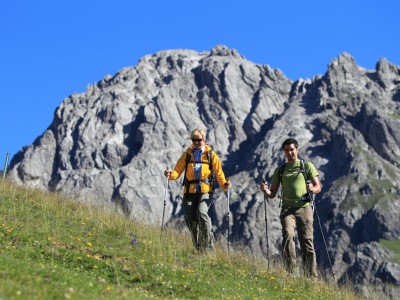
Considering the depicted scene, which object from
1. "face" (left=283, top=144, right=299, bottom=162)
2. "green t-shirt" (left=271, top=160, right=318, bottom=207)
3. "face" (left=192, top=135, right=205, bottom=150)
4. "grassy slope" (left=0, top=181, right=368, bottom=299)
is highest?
"face" (left=192, top=135, right=205, bottom=150)

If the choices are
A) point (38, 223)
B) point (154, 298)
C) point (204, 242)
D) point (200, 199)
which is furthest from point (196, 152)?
point (154, 298)

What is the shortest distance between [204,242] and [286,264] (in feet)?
6.78

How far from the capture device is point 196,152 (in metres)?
13.3

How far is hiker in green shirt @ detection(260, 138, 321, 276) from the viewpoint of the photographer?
12.5m

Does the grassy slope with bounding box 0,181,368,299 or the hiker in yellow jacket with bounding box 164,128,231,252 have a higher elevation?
the hiker in yellow jacket with bounding box 164,128,231,252

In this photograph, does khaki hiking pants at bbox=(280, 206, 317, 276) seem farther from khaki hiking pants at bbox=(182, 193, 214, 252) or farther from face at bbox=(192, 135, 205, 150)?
face at bbox=(192, 135, 205, 150)

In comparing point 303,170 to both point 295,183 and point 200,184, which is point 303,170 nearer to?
point 295,183

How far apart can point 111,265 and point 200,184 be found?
3.99m

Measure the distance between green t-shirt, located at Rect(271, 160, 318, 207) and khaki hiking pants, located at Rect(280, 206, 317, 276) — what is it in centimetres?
17

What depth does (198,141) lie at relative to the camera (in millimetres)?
13055

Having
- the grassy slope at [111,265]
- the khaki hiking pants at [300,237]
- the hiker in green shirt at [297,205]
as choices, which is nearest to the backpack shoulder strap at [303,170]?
the hiker in green shirt at [297,205]

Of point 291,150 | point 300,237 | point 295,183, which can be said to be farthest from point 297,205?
point 291,150

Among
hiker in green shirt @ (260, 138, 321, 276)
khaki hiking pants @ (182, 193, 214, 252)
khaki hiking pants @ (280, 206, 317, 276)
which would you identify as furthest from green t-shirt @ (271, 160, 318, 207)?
khaki hiking pants @ (182, 193, 214, 252)

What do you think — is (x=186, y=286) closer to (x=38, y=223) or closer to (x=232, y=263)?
(x=232, y=263)
